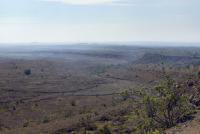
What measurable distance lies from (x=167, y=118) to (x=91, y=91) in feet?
155

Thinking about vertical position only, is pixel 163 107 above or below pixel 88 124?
above

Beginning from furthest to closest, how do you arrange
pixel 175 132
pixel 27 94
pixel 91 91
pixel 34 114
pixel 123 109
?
pixel 91 91
pixel 27 94
pixel 34 114
pixel 123 109
pixel 175 132

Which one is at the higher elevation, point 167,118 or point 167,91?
point 167,91

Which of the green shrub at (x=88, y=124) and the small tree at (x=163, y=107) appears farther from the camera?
the green shrub at (x=88, y=124)

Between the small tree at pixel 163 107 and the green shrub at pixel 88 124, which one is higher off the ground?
the small tree at pixel 163 107

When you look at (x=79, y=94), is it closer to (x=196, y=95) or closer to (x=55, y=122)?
(x=55, y=122)

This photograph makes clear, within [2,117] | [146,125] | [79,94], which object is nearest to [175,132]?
[146,125]

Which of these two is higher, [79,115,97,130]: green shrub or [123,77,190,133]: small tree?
[123,77,190,133]: small tree

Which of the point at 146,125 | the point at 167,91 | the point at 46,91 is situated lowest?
the point at 46,91

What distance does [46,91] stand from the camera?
Answer: 7781 cm

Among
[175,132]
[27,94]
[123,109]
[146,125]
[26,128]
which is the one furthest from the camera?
[27,94]

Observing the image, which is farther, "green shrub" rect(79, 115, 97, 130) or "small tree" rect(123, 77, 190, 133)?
"green shrub" rect(79, 115, 97, 130)

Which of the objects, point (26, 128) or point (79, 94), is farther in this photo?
point (79, 94)

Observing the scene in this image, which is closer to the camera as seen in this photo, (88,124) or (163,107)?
(163,107)
